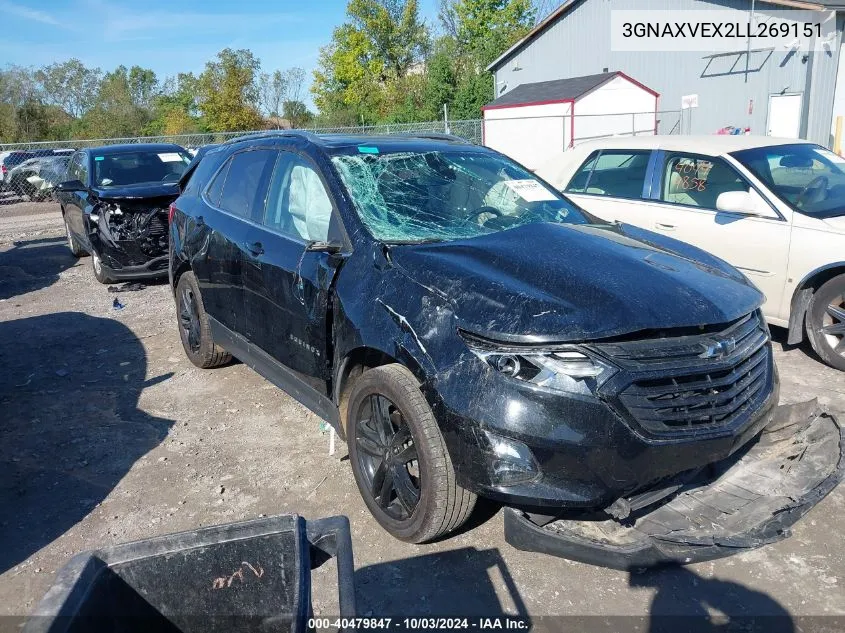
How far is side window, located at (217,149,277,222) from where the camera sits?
449 cm

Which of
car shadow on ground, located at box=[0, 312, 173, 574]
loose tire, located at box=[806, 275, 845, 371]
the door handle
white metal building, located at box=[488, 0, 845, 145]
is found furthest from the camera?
white metal building, located at box=[488, 0, 845, 145]

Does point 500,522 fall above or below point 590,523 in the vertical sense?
below

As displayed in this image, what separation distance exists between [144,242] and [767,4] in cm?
2216

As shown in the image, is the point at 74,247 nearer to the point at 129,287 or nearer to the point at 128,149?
the point at 128,149

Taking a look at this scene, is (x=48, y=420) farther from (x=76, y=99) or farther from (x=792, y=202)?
(x=76, y=99)

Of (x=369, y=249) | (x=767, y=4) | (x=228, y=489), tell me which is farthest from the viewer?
(x=767, y=4)

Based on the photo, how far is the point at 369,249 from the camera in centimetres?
346

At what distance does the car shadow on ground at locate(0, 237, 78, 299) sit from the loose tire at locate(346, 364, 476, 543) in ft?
25.0

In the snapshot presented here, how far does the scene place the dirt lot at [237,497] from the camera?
9.80 feet

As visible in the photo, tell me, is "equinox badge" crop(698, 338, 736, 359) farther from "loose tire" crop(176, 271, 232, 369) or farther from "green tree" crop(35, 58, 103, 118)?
"green tree" crop(35, 58, 103, 118)

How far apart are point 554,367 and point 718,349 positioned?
0.72 m

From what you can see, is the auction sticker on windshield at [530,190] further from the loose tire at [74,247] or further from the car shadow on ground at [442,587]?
the loose tire at [74,247]

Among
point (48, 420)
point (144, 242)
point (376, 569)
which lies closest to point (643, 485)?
point (376, 569)

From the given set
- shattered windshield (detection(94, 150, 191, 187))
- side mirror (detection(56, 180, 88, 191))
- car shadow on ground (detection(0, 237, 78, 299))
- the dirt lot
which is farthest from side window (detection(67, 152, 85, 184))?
the dirt lot
